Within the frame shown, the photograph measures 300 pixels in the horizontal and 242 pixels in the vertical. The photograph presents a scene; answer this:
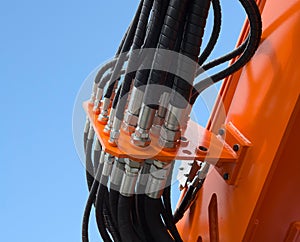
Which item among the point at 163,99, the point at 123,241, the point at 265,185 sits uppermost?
the point at 163,99

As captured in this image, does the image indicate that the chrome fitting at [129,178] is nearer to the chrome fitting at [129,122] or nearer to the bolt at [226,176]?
the chrome fitting at [129,122]

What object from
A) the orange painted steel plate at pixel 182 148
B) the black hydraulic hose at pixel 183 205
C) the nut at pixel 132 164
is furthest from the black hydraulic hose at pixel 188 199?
the nut at pixel 132 164

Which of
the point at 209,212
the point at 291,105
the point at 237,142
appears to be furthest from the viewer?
the point at 209,212

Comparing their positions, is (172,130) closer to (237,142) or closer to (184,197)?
(237,142)

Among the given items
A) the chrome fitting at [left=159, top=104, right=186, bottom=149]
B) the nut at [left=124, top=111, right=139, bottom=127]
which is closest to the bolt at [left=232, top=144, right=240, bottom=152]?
the chrome fitting at [left=159, top=104, right=186, bottom=149]

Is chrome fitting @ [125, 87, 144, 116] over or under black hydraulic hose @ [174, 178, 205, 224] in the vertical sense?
over

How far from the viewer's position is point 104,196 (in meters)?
0.97

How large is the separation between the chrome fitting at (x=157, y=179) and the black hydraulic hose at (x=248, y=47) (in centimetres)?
20

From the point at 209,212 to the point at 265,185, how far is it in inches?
9.4

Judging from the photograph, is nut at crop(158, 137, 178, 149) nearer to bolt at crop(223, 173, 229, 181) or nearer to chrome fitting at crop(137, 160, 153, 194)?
chrome fitting at crop(137, 160, 153, 194)

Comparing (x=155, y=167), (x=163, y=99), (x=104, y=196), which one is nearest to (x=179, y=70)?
(x=163, y=99)

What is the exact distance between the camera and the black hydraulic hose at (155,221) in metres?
0.96

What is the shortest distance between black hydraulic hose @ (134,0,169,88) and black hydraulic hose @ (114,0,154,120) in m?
0.03

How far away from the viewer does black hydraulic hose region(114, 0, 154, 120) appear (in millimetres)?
881
